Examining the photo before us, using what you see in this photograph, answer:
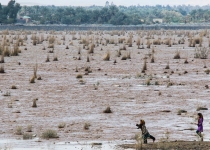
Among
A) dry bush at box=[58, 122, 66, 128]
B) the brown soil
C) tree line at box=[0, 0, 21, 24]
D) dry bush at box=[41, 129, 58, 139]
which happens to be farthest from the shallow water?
tree line at box=[0, 0, 21, 24]

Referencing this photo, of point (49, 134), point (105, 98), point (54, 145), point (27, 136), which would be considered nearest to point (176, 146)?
point (54, 145)

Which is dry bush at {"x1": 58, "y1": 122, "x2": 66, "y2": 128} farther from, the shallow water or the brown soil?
the brown soil

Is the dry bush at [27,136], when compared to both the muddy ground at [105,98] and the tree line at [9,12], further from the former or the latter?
the tree line at [9,12]

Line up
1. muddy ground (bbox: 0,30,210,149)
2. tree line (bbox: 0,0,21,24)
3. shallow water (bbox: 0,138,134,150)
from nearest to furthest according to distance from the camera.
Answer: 1. shallow water (bbox: 0,138,134,150)
2. muddy ground (bbox: 0,30,210,149)
3. tree line (bbox: 0,0,21,24)

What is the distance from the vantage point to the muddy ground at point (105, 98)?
19094mm

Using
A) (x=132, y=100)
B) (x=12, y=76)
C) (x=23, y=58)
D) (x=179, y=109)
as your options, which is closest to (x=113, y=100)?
(x=132, y=100)

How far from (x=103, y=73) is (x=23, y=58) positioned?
1046 cm

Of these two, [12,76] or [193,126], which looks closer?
[193,126]

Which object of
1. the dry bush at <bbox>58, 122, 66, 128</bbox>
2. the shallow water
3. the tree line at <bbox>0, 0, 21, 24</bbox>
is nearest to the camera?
the shallow water

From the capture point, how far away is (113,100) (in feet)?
82.2

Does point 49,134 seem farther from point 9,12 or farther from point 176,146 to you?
point 9,12

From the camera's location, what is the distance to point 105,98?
25.6 meters

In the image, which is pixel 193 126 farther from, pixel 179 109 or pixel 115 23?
pixel 115 23

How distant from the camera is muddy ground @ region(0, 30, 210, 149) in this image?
62.6 ft
